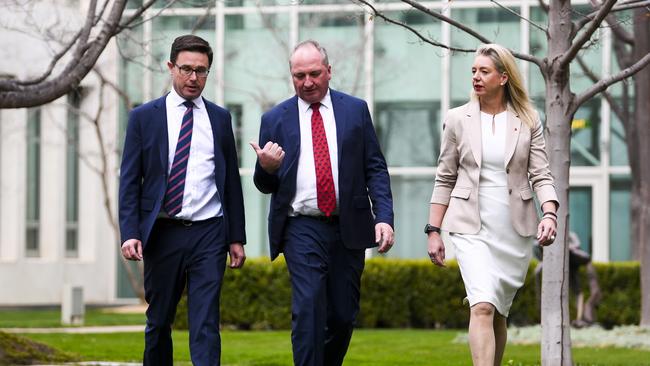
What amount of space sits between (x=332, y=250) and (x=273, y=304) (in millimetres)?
11910

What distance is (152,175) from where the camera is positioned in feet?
25.5

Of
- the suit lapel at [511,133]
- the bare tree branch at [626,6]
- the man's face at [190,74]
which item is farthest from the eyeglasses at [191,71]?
the bare tree branch at [626,6]

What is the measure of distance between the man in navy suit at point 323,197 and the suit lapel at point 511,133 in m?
0.72

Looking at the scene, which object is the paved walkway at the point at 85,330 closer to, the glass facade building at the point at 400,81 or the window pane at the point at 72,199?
the glass facade building at the point at 400,81

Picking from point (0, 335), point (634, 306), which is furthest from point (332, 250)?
point (634, 306)

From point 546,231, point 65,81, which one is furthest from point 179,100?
point 65,81

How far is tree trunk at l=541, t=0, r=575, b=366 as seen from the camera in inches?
370

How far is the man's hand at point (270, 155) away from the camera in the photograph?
24.7 ft

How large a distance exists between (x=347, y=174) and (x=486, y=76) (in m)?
0.91

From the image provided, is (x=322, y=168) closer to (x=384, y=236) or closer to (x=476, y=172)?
(x=384, y=236)

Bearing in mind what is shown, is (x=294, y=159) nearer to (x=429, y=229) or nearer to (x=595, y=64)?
(x=429, y=229)

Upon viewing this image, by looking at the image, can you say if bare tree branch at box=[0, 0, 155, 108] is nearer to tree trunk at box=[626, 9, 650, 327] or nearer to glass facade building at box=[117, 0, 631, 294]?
tree trunk at box=[626, 9, 650, 327]

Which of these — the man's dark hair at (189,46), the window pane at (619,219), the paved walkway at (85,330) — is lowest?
the paved walkway at (85,330)

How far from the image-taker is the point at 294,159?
7.75m
